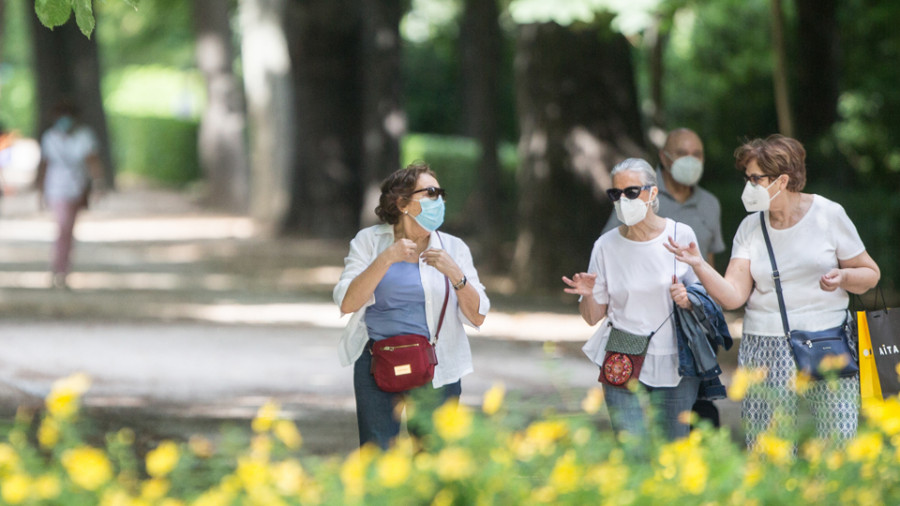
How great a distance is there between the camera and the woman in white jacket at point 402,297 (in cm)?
574

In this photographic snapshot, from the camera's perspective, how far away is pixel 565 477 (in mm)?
3711

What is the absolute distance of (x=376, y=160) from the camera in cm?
2253

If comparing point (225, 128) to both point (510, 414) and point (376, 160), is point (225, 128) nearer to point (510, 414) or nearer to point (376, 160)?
point (376, 160)

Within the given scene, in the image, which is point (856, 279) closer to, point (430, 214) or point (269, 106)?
point (430, 214)

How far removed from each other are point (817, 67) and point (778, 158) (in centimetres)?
1659

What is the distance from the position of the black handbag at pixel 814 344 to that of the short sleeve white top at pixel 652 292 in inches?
14.5

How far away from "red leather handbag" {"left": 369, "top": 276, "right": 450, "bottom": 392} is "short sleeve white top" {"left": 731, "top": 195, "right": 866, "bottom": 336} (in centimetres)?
140

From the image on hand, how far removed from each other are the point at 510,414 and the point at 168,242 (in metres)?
20.1

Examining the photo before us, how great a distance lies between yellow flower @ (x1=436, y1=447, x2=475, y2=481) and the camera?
3539 millimetres

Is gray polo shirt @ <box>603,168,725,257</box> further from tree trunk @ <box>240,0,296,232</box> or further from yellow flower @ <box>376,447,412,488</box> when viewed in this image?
tree trunk @ <box>240,0,296,232</box>

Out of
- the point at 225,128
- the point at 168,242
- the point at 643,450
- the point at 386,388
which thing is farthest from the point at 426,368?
the point at 225,128

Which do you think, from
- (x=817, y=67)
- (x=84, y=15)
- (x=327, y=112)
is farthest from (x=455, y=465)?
(x=327, y=112)

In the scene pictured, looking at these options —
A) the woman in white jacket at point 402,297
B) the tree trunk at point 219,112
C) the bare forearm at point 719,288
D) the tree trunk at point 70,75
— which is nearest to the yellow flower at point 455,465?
the woman in white jacket at point 402,297

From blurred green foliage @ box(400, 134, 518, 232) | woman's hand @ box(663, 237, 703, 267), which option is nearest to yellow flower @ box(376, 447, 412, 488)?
woman's hand @ box(663, 237, 703, 267)
